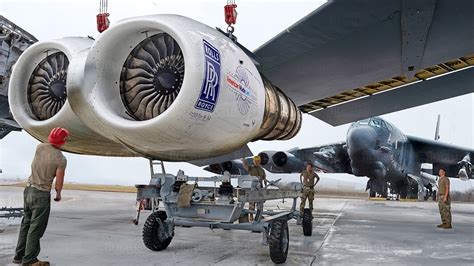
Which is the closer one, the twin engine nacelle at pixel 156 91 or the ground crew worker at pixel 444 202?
the twin engine nacelle at pixel 156 91

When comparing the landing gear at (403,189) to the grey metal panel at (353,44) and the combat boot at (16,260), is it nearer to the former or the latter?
the grey metal panel at (353,44)

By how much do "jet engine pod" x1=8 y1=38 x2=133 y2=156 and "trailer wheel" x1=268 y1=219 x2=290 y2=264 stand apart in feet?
7.84

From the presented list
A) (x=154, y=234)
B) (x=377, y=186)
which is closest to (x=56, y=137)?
(x=154, y=234)

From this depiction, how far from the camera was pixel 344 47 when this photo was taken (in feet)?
18.6

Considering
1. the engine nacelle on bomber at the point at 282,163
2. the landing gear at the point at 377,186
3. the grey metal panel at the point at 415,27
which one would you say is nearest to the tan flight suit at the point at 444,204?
the grey metal panel at the point at 415,27

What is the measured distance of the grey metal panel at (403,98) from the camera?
7.60m

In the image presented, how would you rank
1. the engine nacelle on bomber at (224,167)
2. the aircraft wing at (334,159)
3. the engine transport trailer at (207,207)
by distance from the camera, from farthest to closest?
the aircraft wing at (334,159)
the engine nacelle on bomber at (224,167)
the engine transport trailer at (207,207)

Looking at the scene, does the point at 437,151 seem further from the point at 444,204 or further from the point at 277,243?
the point at 277,243

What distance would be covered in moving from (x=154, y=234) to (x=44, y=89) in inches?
83.3

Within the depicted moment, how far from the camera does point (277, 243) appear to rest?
4020 millimetres

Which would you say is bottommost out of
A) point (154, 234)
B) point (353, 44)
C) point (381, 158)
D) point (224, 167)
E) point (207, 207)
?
point (154, 234)

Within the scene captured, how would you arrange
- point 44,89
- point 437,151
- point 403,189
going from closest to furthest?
point 44,89
point 437,151
point 403,189

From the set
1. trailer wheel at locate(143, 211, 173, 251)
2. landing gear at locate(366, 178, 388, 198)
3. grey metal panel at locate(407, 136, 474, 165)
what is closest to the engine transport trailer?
trailer wheel at locate(143, 211, 173, 251)

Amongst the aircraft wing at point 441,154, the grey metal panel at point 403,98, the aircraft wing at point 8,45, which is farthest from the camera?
the aircraft wing at point 441,154
